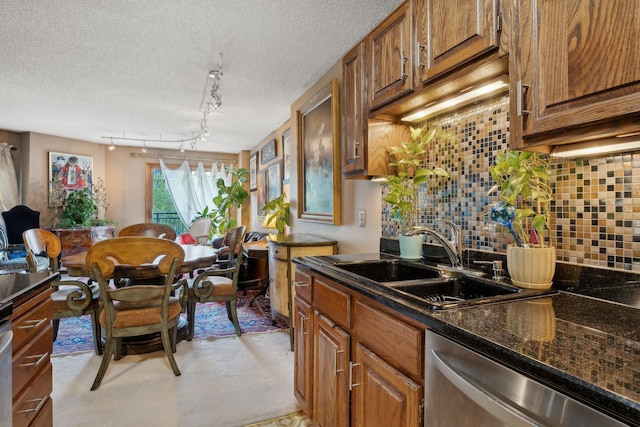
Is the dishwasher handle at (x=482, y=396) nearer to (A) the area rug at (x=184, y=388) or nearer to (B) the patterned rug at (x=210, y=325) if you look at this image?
(A) the area rug at (x=184, y=388)

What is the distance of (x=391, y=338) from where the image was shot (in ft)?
3.63

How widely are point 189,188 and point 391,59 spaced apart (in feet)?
21.1

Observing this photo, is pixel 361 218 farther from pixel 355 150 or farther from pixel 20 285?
pixel 20 285

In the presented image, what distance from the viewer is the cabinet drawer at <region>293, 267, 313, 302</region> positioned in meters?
1.79

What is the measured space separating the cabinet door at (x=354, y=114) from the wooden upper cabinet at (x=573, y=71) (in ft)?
3.12

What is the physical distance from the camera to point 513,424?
2.22ft

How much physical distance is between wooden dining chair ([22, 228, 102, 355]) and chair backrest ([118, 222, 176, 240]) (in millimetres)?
773

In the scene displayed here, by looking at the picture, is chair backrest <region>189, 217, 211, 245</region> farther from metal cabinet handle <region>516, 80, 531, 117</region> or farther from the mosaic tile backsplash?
metal cabinet handle <region>516, 80, 531, 117</region>

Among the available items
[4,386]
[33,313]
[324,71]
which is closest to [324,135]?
[324,71]

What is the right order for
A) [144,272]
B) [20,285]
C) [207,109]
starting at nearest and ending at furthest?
[20,285] → [144,272] → [207,109]

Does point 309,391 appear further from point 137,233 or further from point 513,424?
point 137,233

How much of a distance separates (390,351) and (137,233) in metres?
3.51

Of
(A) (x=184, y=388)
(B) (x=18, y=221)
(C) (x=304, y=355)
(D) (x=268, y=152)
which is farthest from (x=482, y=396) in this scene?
(B) (x=18, y=221)

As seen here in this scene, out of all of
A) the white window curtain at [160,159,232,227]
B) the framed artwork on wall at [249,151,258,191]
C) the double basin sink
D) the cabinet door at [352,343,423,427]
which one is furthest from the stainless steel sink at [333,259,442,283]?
the white window curtain at [160,159,232,227]
